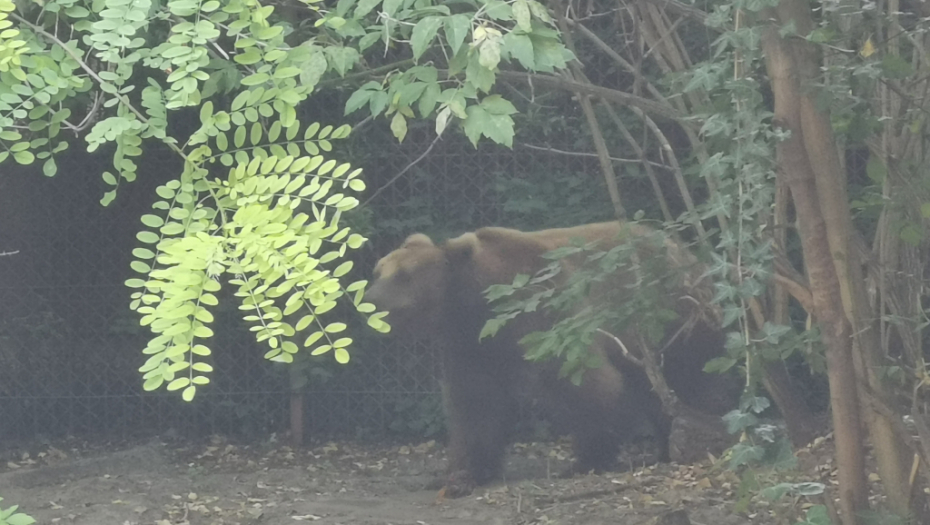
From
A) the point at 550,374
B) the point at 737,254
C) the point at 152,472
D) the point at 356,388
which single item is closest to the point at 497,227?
the point at 550,374

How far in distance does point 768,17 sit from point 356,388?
3.95 metres

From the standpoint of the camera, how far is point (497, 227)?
5438 millimetres

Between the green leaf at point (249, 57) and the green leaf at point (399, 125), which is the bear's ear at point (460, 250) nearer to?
the green leaf at point (399, 125)

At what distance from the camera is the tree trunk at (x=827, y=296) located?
286cm

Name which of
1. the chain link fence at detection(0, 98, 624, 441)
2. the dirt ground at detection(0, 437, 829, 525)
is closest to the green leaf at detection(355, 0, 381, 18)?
the dirt ground at detection(0, 437, 829, 525)

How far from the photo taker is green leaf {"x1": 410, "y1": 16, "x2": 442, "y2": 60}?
7.07 ft

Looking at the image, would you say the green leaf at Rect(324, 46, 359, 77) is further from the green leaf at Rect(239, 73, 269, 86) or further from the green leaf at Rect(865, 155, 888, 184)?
the green leaf at Rect(865, 155, 888, 184)

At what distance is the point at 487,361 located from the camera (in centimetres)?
518

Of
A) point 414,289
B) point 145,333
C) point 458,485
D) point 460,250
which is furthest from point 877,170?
point 145,333

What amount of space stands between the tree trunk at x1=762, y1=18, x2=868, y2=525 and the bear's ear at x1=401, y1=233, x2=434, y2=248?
2548 mm

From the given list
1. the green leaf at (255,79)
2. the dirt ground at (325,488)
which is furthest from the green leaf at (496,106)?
the dirt ground at (325,488)

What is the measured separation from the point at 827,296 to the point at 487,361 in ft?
8.04

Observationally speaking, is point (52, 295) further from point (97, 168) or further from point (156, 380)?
point (156, 380)

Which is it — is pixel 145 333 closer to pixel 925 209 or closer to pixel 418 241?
pixel 418 241
